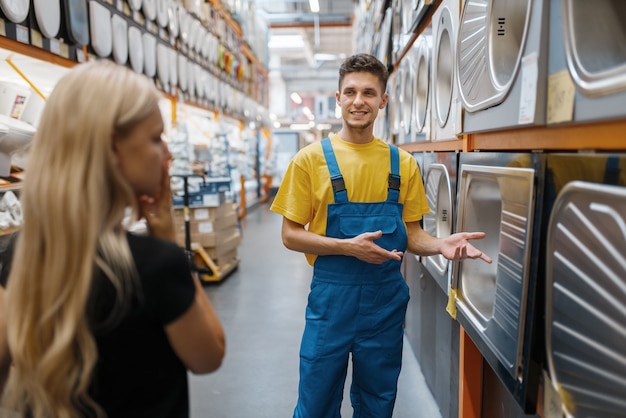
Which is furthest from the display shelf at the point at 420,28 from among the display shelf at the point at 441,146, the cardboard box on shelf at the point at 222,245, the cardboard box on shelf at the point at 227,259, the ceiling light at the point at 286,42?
the ceiling light at the point at 286,42

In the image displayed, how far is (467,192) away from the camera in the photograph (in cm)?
182

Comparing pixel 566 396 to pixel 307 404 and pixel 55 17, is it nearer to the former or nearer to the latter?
pixel 307 404

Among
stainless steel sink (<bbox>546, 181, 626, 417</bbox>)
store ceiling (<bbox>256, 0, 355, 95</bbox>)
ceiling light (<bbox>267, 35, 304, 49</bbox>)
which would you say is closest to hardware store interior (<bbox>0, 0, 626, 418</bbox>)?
stainless steel sink (<bbox>546, 181, 626, 417</bbox>)

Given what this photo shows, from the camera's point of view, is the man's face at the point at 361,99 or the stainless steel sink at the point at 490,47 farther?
the man's face at the point at 361,99

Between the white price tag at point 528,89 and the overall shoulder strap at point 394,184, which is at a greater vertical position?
the white price tag at point 528,89

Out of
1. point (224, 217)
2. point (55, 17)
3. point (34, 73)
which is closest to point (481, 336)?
point (55, 17)

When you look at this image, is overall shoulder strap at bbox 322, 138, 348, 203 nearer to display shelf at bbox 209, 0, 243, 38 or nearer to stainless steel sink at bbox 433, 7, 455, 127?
stainless steel sink at bbox 433, 7, 455, 127

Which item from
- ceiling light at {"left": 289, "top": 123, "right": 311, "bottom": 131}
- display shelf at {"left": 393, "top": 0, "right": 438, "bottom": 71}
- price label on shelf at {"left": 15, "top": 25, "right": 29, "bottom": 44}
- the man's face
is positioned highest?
ceiling light at {"left": 289, "top": 123, "right": 311, "bottom": 131}

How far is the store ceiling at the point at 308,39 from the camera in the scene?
13.5 m

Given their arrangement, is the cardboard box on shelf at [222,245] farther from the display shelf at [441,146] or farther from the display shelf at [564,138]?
the display shelf at [564,138]

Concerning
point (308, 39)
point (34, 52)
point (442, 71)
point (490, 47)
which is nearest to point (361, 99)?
point (490, 47)

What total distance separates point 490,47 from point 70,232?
4.38 feet

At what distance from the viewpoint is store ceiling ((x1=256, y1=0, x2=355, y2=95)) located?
13516 mm

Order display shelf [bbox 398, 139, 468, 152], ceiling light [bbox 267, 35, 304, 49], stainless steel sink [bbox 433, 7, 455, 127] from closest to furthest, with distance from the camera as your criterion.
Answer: display shelf [bbox 398, 139, 468, 152]
stainless steel sink [bbox 433, 7, 455, 127]
ceiling light [bbox 267, 35, 304, 49]
